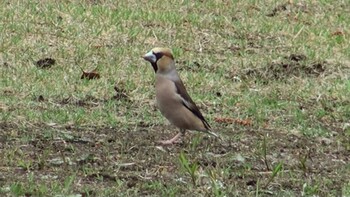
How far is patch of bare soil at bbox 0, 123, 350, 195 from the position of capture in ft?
18.6

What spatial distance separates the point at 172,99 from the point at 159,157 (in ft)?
1.64

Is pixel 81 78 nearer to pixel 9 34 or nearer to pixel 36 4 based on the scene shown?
pixel 9 34

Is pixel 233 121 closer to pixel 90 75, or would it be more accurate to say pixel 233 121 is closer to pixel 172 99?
pixel 172 99

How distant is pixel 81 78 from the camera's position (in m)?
8.43

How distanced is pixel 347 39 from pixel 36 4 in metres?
3.60

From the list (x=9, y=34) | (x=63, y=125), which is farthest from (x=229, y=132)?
(x=9, y=34)

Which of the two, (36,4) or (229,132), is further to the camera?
(36,4)

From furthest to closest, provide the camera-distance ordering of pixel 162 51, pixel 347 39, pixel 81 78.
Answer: pixel 347 39, pixel 81 78, pixel 162 51

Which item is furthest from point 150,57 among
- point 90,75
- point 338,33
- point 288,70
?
point 338,33

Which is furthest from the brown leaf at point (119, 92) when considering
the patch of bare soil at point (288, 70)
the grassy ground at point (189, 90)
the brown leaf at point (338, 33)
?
the brown leaf at point (338, 33)

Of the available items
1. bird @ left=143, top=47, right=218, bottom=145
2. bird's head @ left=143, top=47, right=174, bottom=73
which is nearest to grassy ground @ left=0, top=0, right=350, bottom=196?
bird @ left=143, top=47, right=218, bottom=145

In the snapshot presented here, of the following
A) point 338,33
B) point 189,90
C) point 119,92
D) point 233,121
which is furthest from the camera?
point 338,33

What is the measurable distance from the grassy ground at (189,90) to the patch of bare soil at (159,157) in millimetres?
13

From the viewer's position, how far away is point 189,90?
27.8ft
